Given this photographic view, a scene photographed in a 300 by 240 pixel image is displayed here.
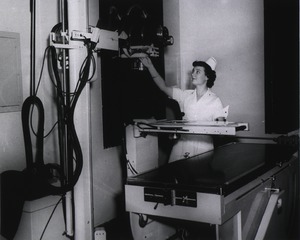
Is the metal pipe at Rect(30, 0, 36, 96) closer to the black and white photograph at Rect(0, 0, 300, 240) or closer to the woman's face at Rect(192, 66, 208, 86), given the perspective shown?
the black and white photograph at Rect(0, 0, 300, 240)

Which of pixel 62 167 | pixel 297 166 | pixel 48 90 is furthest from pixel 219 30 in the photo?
pixel 62 167

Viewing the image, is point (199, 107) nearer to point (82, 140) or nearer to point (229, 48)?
point (229, 48)

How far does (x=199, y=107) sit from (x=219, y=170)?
1.12 meters

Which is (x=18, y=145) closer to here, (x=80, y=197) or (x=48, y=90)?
(x=48, y=90)

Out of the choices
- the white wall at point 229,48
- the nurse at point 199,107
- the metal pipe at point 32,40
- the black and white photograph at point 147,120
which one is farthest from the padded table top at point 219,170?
the metal pipe at point 32,40

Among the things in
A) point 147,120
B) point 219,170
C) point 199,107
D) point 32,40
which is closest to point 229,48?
point 199,107

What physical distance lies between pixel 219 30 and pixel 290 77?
3.05 ft

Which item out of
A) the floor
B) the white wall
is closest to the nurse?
the white wall

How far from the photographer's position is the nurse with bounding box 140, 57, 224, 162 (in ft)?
10.7

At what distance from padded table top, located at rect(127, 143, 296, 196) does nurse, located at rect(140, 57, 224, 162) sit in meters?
0.29

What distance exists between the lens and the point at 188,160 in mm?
2590

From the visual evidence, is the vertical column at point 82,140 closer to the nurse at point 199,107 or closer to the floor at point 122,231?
the floor at point 122,231

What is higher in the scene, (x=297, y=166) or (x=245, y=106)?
(x=245, y=106)

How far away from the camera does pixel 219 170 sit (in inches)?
89.0
